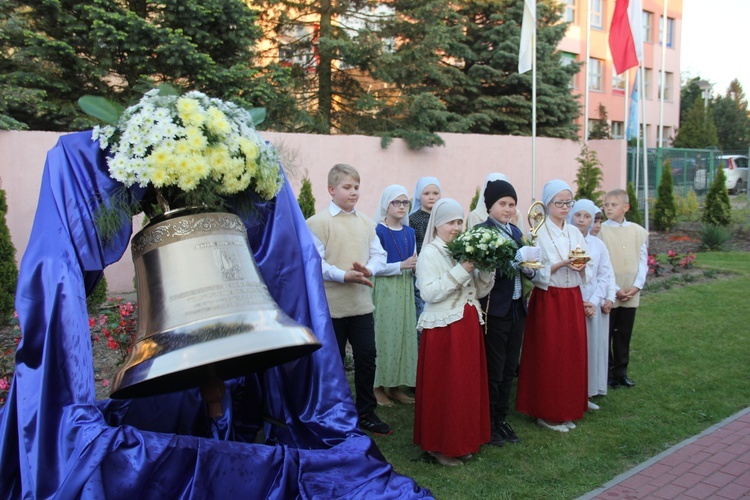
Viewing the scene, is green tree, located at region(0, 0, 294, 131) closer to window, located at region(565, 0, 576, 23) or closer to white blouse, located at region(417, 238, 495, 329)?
white blouse, located at region(417, 238, 495, 329)

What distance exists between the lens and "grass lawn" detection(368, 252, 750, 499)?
4199mm

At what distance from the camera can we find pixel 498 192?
4.83 meters

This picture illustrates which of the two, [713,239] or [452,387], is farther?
[713,239]

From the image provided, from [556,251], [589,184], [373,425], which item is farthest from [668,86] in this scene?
[373,425]

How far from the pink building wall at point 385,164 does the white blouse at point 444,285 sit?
361 cm

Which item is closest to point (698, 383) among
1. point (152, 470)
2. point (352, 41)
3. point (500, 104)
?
point (152, 470)

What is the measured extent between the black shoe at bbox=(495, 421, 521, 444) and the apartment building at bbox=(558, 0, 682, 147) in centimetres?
2757

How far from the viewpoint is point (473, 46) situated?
19.4 meters

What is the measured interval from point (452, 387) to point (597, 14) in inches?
1288

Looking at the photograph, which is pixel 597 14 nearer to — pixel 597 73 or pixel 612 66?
pixel 612 66

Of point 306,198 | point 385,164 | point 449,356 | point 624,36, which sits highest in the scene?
point 624,36

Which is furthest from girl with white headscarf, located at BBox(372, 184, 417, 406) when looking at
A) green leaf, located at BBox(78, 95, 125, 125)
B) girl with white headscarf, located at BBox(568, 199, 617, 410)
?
green leaf, located at BBox(78, 95, 125, 125)

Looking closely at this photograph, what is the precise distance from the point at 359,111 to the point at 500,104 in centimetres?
532

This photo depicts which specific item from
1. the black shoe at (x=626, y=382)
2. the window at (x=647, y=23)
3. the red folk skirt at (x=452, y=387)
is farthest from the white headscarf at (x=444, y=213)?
the window at (x=647, y=23)
